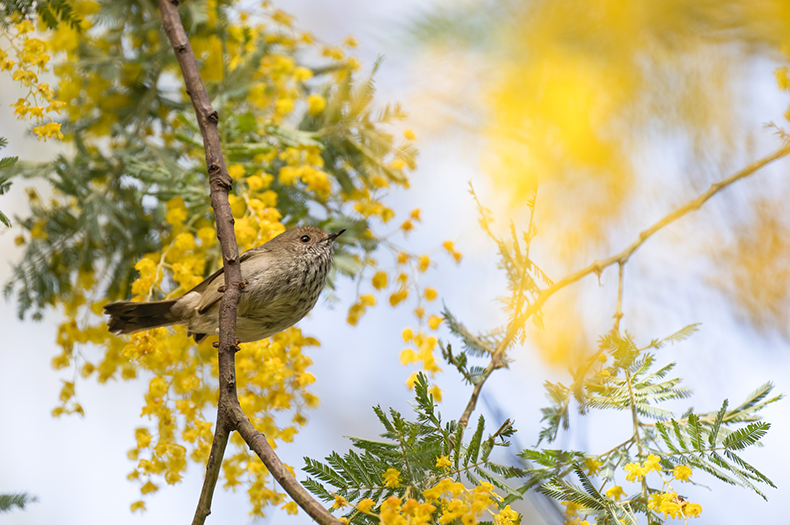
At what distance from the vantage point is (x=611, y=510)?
0.87 metres

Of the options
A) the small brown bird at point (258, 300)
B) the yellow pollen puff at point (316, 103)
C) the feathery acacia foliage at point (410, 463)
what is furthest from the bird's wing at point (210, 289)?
the feathery acacia foliage at point (410, 463)

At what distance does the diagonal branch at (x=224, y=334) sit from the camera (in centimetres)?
70

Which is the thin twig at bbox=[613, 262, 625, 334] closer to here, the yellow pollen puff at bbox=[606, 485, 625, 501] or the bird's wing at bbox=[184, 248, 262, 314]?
the yellow pollen puff at bbox=[606, 485, 625, 501]

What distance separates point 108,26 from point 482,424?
1226 mm

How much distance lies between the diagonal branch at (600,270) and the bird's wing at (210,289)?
505mm

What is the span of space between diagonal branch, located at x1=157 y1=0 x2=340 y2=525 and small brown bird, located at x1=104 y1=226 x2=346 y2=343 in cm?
30

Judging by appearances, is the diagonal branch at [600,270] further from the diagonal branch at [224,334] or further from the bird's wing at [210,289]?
the bird's wing at [210,289]

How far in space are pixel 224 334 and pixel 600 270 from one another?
25.0 inches

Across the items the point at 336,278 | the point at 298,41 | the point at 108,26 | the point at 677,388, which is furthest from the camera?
the point at 298,41

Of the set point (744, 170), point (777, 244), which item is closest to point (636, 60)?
point (744, 170)

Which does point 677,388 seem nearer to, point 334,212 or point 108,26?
point 334,212

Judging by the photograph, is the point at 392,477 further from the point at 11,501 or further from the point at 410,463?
the point at 11,501

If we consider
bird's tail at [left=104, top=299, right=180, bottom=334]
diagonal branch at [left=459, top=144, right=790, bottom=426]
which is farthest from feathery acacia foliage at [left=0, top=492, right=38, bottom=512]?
diagonal branch at [left=459, top=144, right=790, bottom=426]

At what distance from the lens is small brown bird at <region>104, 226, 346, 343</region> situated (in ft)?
4.02
